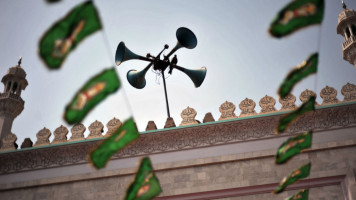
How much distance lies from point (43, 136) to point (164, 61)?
422cm

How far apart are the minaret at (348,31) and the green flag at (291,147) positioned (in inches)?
327

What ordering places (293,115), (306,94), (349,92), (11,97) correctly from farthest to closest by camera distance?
1. (11,97)
2. (306,94)
3. (349,92)
4. (293,115)

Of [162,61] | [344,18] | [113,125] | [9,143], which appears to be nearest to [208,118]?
[113,125]

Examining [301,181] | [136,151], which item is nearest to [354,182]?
[301,181]

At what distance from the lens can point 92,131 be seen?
10.5 m

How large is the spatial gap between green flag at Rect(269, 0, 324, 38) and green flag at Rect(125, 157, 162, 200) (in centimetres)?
256

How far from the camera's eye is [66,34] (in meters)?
4.57

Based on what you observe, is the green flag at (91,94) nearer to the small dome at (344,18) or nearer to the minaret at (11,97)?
the minaret at (11,97)

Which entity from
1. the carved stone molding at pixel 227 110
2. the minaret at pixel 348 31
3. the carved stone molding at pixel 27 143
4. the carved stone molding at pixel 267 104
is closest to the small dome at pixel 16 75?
the carved stone molding at pixel 27 143

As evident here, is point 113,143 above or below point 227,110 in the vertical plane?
below

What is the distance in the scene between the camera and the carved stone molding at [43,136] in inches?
415

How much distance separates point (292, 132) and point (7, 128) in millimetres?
10405

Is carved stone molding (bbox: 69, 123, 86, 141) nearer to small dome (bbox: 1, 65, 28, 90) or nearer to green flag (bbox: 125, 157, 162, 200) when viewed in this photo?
green flag (bbox: 125, 157, 162, 200)

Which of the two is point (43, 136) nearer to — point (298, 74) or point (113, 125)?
point (113, 125)
